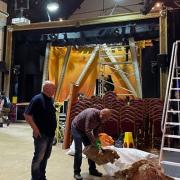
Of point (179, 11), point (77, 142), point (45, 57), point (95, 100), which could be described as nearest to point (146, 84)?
point (179, 11)

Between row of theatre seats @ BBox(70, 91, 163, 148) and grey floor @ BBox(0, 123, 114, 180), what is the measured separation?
1378 mm

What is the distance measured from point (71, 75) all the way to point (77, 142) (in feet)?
28.7

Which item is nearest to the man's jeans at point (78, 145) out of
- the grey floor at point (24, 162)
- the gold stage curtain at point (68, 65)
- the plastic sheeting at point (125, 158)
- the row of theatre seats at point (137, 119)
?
the grey floor at point (24, 162)

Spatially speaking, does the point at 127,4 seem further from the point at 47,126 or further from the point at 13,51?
the point at 47,126

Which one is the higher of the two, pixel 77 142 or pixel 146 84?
pixel 146 84

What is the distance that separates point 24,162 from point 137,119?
3281 millimetres

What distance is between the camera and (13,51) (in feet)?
44.4

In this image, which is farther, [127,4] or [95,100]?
[127,4]

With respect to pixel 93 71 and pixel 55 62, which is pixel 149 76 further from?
pixel 55 62

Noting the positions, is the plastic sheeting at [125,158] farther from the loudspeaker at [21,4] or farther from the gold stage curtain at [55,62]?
the loudspeaker at [21,4]

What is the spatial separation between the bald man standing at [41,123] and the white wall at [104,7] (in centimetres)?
1159

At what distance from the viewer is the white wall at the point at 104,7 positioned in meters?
15.4

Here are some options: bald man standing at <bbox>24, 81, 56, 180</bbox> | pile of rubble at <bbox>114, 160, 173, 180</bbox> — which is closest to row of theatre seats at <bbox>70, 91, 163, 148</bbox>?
bald man standing at <bbox>24, 81, 56, 180</bbox>

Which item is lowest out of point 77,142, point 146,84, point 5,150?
point 5,150
